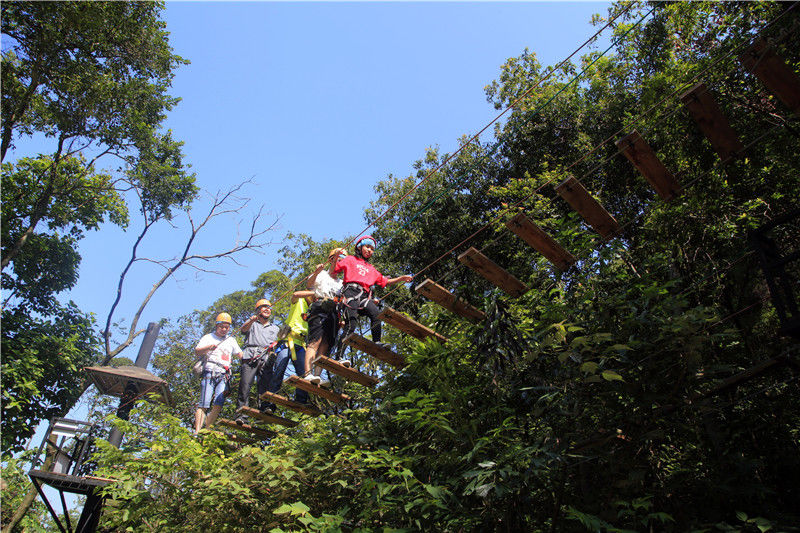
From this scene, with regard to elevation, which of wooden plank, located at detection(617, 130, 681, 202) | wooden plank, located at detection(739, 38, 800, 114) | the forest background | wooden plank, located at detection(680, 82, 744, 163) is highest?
wooden plank, located at detection(739, 38, 800, 114)

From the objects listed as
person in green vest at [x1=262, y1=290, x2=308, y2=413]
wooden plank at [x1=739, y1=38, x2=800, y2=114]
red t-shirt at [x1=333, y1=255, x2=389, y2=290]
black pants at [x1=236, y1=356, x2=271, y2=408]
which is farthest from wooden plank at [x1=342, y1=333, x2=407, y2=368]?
wooden plank at [x1=739, y1=38, x2=800, y2=114]

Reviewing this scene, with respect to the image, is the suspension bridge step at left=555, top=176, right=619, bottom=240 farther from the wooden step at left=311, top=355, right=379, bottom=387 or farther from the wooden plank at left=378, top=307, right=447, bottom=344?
the wooden step at left=311, top=355, right=379, bottom=387

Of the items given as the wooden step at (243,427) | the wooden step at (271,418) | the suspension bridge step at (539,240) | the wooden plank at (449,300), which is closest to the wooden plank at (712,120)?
the suspension bridge step at (539,240)

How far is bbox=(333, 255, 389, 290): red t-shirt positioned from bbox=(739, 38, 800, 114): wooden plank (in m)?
3.89

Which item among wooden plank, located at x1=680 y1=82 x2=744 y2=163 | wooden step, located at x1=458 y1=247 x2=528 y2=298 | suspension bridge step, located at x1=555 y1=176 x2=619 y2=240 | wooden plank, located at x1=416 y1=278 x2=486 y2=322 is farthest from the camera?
wooden plank, located at x1=416 y1=278 x2=486 y2=322

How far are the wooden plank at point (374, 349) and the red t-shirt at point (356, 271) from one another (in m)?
0.90

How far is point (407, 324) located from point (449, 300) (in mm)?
513

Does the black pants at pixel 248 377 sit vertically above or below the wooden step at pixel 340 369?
above

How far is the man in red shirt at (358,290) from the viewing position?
6129 millimetres

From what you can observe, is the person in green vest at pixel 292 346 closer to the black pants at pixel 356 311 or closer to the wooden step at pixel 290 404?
the wooden step at pixel 290 404

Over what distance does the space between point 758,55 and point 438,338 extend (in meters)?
3.36

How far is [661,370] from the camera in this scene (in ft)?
14.3

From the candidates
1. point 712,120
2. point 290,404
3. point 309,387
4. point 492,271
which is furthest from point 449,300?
point 712,120

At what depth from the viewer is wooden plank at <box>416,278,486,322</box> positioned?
5.16 metres
